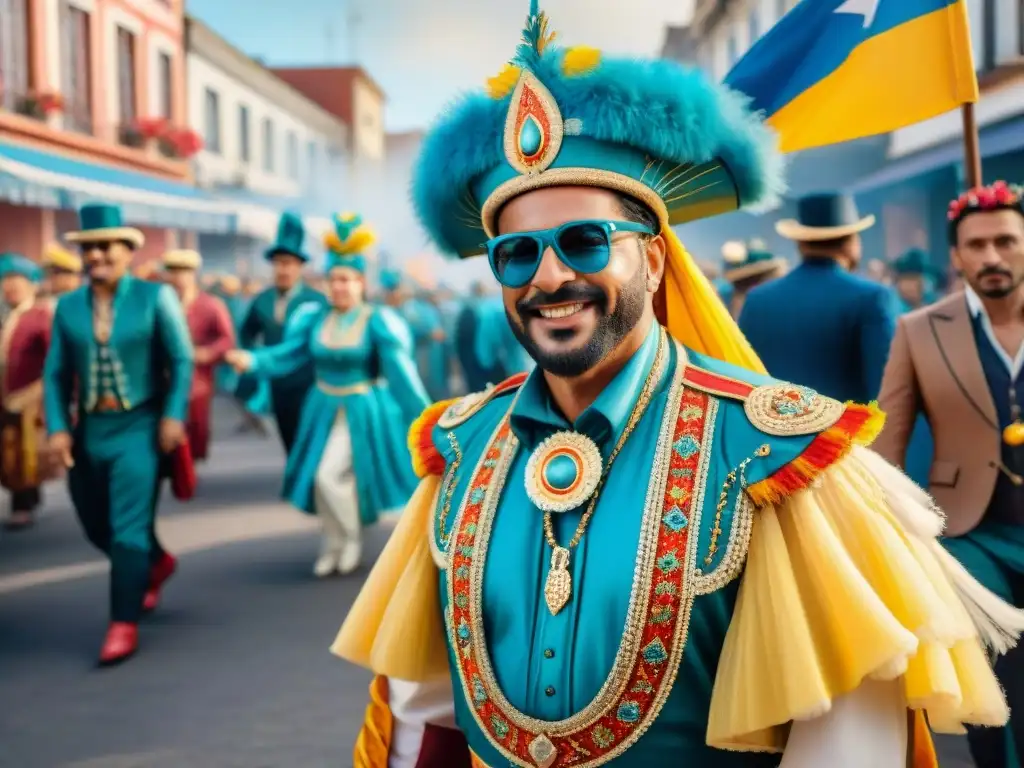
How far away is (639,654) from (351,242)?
5.95 meters

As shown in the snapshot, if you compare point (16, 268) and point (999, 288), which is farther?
point (16, 268)

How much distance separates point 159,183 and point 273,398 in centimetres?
1577

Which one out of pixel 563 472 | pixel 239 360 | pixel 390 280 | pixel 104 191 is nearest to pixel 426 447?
pixel 563 472

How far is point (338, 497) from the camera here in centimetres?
730

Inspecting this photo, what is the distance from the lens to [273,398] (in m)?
8.77

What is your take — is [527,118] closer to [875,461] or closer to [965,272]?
[875,461]

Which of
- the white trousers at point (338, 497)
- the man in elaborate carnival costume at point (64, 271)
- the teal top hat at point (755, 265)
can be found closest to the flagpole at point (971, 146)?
the teal top hat at point (755, 265)

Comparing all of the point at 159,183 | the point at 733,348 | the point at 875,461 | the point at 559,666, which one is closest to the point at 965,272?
the point at 733,348

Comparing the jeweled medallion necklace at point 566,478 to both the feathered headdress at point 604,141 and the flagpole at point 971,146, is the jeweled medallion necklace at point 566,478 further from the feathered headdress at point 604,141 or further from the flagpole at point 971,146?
the flagpole at point 971,146

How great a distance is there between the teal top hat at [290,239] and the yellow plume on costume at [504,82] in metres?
7.04

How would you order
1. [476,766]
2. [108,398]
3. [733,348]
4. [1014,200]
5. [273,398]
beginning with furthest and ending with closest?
[273,398] < [108,398] < [1014,200] < [733,348] < [476,766]

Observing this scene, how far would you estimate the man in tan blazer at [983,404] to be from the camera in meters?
3.59

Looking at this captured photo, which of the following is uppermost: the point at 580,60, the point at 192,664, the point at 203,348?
the point at 580,60

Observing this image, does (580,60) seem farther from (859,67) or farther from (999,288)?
(999,288)
